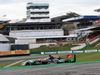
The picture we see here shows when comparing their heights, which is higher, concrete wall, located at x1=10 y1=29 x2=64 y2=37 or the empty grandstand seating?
concrete wall, located at x1=10 y1=29 x2=64 y2=37

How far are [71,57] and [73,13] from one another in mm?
80004

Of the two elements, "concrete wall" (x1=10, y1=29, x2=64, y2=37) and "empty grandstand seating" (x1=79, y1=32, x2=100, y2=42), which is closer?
"empty grandstand seating" (x1=79, y1=32, x2=100, y2=42)

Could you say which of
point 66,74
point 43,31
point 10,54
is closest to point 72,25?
point 43,31

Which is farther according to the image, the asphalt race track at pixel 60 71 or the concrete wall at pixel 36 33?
the concrete wall at pixel 36 33

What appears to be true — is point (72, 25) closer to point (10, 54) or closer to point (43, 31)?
point (43, 31)

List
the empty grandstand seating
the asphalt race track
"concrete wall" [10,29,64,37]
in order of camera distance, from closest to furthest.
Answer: the asphalt race track, the empty grandstand seating, "concrete wall" [10,29,64,37]

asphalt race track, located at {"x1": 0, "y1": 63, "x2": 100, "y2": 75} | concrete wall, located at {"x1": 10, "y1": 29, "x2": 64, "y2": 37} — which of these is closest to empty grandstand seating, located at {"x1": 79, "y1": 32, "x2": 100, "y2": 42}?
concrete wall, located at {"x1": 10, "y1": 29, "x2": 64, "y2": 37}

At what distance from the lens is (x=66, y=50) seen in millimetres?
67062

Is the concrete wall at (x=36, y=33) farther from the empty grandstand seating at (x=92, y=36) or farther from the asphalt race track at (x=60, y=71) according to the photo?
the asphalt race track at (x=60, y=71)

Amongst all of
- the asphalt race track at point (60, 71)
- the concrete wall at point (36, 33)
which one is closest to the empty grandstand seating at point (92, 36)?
the concrete wall at point (36, 33)

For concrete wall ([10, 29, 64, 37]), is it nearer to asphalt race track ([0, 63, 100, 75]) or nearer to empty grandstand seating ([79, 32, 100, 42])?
empty grandstand seating ([79, 32, 100, 42])

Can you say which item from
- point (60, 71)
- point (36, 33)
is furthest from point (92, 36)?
point (60, 71)

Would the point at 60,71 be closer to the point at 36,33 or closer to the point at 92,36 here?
the point at 92,36

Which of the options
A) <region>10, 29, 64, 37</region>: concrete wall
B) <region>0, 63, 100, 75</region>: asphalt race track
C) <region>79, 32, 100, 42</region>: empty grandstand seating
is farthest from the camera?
<region>10, 29, 64, 37</region>: concrete wall
